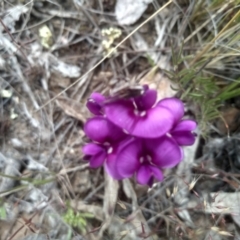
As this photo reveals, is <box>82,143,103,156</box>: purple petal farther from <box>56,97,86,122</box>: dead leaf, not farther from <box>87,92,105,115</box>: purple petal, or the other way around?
<box>56,97,86,122</box>: dead leaf

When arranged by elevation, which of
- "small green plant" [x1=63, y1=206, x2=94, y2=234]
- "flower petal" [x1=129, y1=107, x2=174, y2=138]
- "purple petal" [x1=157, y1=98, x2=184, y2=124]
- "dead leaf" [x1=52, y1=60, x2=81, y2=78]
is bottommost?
"small green plant" [x1=63, y1=206, x2=94, y2=234]

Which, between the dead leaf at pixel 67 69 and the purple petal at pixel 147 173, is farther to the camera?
the dead leaf at pixel 67 69

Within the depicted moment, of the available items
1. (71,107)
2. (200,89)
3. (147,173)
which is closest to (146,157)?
(147,173)

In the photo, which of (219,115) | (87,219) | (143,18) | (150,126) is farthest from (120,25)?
(87,219)

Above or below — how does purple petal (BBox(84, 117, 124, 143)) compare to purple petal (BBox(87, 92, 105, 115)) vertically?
below

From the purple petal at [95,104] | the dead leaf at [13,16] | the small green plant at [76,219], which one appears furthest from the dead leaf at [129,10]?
the small green plant at [76,219]

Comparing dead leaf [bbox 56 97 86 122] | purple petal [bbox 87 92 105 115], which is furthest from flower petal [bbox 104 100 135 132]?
dead leaf [bbox 56 97 86 122]

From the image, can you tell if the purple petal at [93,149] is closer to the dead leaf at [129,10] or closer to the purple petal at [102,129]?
the purple petal at [102,129]
